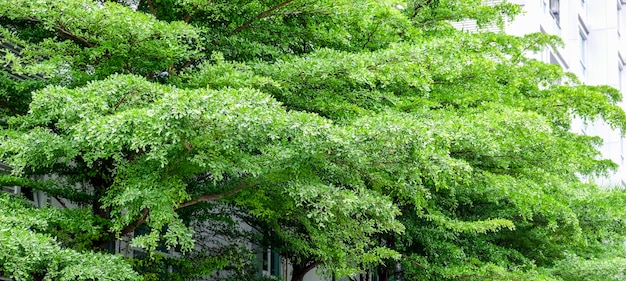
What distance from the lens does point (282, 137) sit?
1245 centimetres

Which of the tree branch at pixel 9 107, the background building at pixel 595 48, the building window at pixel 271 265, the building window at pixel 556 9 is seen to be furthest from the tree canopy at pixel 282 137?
the background building at pixel 595 48

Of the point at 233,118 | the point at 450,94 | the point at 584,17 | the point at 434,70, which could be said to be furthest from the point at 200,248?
the point at 584,17

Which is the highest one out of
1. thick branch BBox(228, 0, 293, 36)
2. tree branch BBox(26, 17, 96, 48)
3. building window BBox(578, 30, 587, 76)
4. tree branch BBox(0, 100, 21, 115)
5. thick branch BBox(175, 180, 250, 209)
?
building window BBox(578, 30, 587, 76)

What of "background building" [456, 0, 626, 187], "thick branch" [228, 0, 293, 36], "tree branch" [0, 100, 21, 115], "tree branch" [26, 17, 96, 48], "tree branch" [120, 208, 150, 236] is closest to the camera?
"tree branch" [120, 208, 150, 236]

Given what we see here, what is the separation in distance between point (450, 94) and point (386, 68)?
435 cm

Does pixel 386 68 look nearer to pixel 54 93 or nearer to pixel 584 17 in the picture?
pixel 54 93

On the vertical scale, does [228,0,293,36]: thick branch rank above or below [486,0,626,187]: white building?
below

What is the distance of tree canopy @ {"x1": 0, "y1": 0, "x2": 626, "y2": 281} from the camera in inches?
482

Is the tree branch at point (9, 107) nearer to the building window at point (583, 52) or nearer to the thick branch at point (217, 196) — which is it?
the thick branch at point (217, 196)

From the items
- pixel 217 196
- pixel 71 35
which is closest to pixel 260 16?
pixel 71 35

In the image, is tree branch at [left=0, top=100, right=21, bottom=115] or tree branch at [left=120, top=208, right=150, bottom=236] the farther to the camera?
tree branch at [left=0, top=100, right=21, bottom=115]

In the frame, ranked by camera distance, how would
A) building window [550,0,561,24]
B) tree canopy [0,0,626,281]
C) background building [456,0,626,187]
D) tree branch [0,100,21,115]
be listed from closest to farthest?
tree canopy [0,0,626,281] → tree branch [0,100,21,115] → building window [550,0,561,24] → background building [456,0,626,187]

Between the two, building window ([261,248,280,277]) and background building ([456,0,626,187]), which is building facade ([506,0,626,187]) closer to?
background building ([456,0,626,187])

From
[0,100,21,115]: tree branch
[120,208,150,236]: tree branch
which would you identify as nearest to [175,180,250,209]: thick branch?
[120,208,150,236]: tree branch
